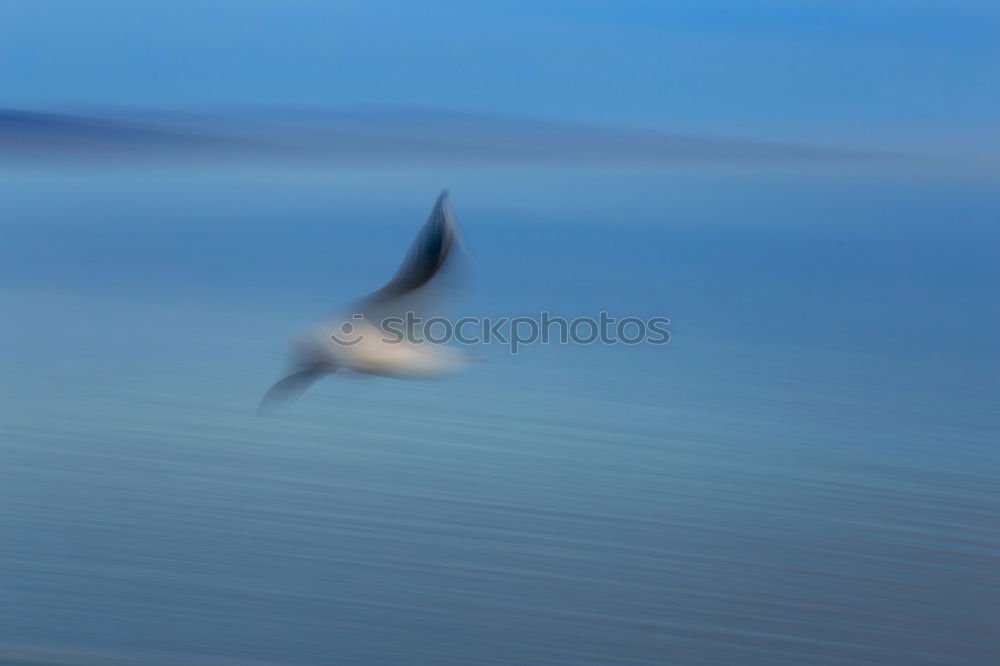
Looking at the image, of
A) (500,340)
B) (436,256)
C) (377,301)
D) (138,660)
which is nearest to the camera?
(138,660)

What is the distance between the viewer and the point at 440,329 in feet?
7.37

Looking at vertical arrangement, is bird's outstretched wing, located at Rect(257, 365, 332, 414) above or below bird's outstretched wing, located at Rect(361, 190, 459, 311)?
below

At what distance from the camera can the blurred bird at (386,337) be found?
2088mm

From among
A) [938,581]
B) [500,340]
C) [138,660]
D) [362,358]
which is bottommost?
[138,660]

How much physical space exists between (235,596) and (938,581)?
40.5 inches

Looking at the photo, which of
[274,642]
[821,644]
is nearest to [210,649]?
[274,642]

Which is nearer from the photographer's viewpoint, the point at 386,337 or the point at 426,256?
the point at 426,256

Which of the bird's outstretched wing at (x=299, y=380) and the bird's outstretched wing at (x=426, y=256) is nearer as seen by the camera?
the bird's outstretched wing at (x=426, y=256)

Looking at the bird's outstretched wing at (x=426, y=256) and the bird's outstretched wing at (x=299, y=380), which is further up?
the bird's outstretched wing at (x=426, y=256)

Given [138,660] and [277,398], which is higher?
[277,398]

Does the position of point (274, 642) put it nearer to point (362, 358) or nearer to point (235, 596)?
point (235, 596)

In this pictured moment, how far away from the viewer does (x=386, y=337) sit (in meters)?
2.22

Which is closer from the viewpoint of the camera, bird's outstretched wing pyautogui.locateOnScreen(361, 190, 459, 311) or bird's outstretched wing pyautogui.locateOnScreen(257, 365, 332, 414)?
bird's outstretched wing pyautogui.locateOnScreen(361, 190, 459, 311)

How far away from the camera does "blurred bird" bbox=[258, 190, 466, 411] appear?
2.09 meters
